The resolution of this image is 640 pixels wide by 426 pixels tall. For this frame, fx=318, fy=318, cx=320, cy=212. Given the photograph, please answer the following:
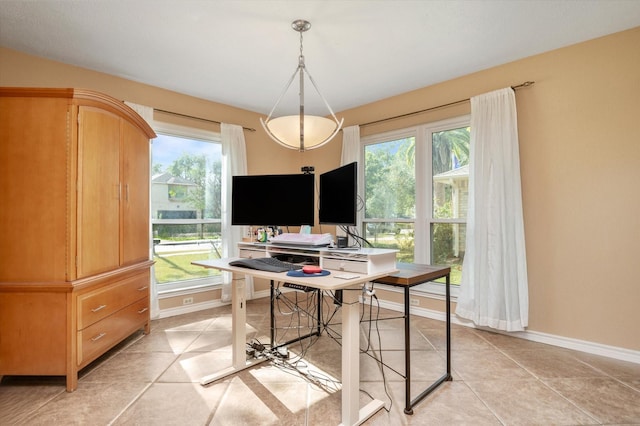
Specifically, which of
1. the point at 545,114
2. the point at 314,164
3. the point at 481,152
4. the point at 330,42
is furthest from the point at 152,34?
the point at 545,114

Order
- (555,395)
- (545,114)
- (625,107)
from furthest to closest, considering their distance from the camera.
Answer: (545,114)
(625,107)
(555,395)

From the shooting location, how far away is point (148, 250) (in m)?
3.17

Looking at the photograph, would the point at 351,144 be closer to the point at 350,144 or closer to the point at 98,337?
the point at 350,144

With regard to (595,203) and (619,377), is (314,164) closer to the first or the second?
(595,203)

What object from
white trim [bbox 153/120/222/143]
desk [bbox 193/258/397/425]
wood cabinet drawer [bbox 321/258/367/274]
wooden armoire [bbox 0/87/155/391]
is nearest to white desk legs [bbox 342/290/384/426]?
desk [bbox 193/258/397/425]

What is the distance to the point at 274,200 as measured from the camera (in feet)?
8.17

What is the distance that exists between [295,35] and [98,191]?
1.94 m

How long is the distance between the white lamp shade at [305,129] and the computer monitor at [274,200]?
0.27 meters

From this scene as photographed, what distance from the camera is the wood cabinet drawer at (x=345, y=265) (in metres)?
1.75

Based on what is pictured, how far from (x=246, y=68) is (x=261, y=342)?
260 cm

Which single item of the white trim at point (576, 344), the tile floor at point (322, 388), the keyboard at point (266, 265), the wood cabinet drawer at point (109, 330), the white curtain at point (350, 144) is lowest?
the tile floor at point (322, 388)

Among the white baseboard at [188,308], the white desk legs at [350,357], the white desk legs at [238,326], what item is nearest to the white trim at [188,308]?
the white baseboard at [188,308]

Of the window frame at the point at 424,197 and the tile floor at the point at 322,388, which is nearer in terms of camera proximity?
the tile floor at the point at 322,388

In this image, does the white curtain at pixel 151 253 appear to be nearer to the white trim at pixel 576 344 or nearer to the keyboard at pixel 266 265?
the keyboard at pixel 266 265
